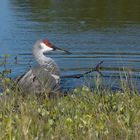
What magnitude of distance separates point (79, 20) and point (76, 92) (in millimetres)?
10485

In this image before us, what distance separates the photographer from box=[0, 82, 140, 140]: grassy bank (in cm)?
522

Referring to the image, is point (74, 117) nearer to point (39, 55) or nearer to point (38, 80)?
point (38, 80)

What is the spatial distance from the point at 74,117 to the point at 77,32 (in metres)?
9.58

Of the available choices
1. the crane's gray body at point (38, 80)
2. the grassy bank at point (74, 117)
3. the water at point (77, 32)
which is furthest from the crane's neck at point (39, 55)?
the grassy bank at point (74, 117)

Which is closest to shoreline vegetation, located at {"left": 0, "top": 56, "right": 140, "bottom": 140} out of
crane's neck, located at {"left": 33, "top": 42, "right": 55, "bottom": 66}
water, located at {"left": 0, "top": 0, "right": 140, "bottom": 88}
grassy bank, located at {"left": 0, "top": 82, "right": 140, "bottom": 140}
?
grassy bank, located at {"left": 0, "top": 82, "right": 140, "bottom": 140}

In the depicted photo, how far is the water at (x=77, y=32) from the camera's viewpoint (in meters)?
11.7

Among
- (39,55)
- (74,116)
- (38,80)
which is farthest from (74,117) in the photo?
(39,55)

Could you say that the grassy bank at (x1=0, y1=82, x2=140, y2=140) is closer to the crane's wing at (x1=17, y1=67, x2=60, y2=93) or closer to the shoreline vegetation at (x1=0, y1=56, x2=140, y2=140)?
the shoreline vegetation at (x1=0, y1=56, x2=140, y2=140)

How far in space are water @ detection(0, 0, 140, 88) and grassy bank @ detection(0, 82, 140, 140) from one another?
7.66 ft

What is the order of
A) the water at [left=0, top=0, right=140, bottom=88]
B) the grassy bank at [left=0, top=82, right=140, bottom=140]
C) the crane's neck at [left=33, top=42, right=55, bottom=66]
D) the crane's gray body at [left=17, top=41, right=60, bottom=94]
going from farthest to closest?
the water at [left=0, top=0, right=140, bottom=88]
the crane's neck at [left=33, top=42, right=55, bottom=66]
the crane's gray body at [left=17, top=41, right=60, bottom=94]
the grassy bank at [left=0, top=82, right=140, bottom=140]

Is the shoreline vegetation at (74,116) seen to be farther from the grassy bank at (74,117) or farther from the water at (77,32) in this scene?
the water at (77,32)

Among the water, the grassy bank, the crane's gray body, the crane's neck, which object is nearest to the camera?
the grassy bank

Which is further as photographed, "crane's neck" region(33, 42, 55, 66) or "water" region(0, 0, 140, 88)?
"water" region(0, 0, 140, 88)

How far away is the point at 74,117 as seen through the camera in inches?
232
